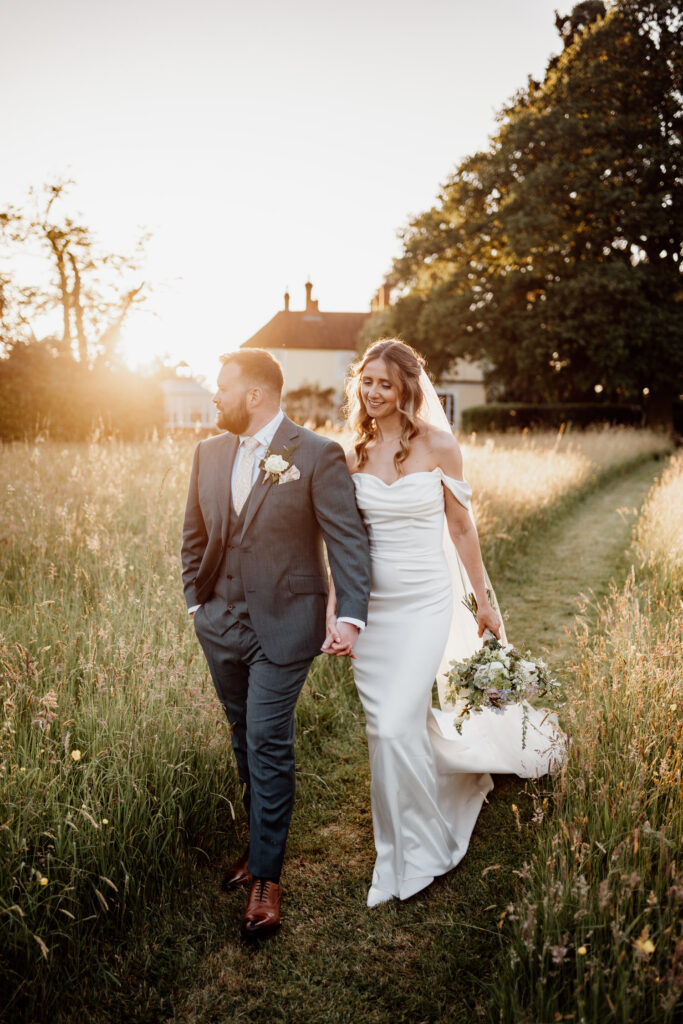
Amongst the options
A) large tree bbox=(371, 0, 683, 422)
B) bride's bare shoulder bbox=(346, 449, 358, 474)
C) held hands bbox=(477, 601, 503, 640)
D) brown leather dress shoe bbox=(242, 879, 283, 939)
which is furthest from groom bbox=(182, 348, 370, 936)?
large tree bbox=(371, 0, 683, 422)

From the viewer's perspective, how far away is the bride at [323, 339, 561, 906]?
3127 millimetres

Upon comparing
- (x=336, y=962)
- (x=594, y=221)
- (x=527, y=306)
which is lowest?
(x=336, y=962)

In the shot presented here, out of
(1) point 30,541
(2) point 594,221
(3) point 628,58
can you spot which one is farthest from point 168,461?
(3) point 628,58

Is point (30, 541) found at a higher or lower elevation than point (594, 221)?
lower

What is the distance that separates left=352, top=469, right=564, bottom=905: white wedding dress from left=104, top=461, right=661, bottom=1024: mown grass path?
165mm

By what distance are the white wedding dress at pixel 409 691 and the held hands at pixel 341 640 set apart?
0.45 metres

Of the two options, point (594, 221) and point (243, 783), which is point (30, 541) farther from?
point (594, 221)

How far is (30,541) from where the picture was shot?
16.8 ft

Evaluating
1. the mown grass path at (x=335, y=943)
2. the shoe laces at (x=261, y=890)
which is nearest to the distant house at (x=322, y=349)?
the mown grass path at (x=335, y=943)

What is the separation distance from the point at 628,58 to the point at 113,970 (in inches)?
1034

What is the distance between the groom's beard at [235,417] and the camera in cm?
289

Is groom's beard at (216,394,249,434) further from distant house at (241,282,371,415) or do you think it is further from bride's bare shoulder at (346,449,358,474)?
distant house at (241,282,371,415)

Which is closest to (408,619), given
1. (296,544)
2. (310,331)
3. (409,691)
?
(409,691)

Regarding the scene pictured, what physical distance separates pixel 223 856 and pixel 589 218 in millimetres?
23017
